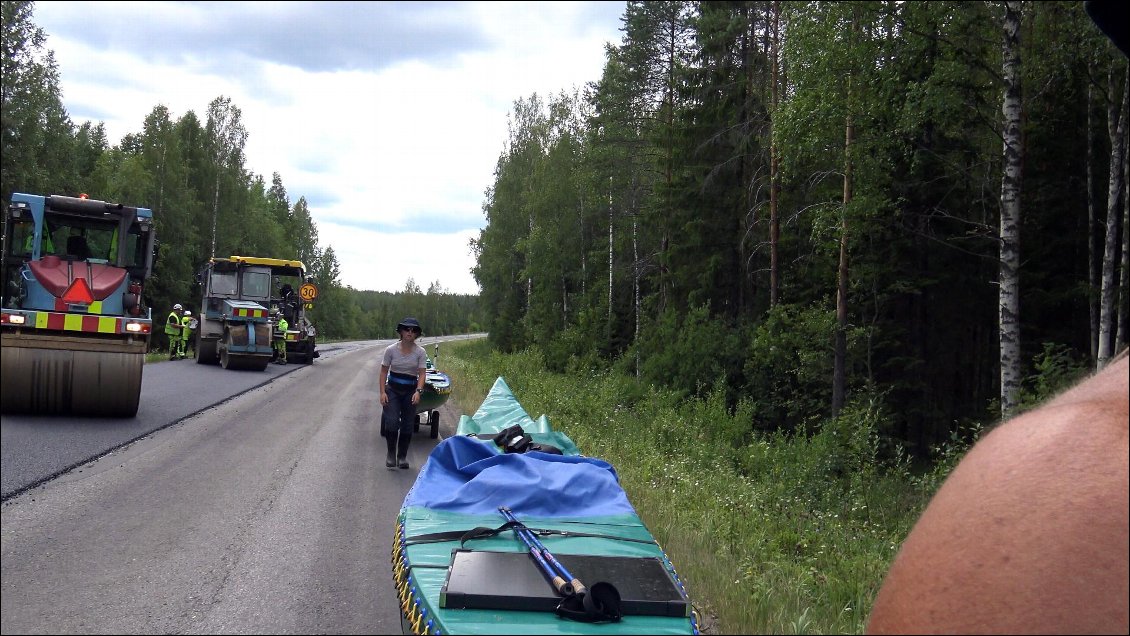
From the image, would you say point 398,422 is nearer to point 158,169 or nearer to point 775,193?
point 775,193

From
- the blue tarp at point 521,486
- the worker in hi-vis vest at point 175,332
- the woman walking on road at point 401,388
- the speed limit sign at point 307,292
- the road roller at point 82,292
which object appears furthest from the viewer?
the speed limit sign at point 307,292

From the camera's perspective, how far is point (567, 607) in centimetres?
253

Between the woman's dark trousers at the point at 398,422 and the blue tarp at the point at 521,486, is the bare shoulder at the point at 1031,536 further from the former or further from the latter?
the woman's dark trousers at the point at 398,422

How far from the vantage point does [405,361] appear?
28.1 ft

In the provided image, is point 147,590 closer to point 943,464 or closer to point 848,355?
point 943,464

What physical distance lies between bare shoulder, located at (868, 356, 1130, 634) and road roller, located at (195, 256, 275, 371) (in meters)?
19.9

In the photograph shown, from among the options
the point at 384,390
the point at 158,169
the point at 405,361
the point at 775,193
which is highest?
the point at 158,169

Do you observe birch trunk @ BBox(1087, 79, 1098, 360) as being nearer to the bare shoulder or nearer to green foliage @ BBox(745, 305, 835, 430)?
green foliage @ BBox(745, 305, 835, 430)

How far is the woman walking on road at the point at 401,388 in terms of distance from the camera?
841 cm

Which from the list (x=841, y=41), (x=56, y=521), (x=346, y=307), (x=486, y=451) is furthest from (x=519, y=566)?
(x=346, y=307)

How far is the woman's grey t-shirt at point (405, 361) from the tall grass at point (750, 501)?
240 centimetres

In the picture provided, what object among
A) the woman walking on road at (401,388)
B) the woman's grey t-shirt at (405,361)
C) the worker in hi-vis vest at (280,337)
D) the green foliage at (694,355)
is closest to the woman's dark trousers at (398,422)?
the woman walking on road at (401,388)

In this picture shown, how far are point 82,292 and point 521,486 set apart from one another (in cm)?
570

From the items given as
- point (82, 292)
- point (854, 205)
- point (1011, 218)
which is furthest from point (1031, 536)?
point (854, 205)
